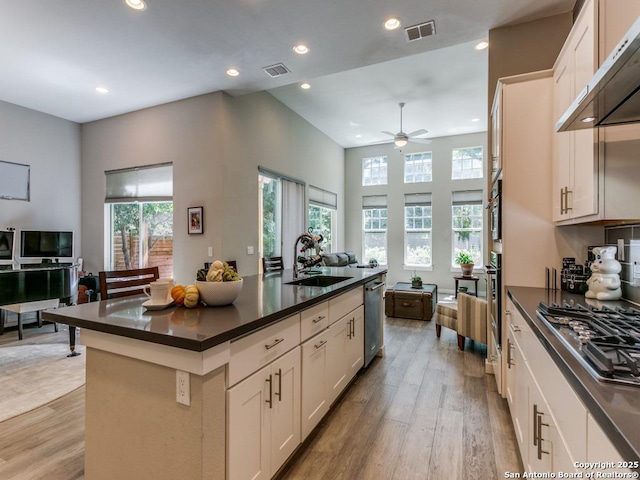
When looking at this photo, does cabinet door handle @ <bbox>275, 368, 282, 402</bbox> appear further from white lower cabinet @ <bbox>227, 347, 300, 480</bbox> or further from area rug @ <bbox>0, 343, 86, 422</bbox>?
area rug @ <bbox>0, 343, 86, 422</bbox>

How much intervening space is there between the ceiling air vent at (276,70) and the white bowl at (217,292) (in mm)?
3177

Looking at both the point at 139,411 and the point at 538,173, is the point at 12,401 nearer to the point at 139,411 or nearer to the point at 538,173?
the point at 139,411

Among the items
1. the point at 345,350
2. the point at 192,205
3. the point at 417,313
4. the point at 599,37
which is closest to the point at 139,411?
the point at 345,350

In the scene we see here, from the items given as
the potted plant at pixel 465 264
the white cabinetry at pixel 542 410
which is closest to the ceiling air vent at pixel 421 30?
the white cabinetry at pixel 542 410

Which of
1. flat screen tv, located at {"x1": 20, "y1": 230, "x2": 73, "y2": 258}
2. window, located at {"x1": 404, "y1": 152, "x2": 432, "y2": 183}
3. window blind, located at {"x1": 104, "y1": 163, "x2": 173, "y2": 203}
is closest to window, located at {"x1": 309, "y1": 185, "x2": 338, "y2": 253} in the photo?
window, located at {"x1": 404, "y1": 152, "x2": 432, "y2": 183}

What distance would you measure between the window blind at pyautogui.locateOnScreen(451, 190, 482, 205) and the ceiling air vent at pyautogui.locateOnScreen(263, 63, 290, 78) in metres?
5.31

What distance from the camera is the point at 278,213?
5781 mm

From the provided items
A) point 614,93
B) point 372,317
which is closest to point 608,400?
point 614,93

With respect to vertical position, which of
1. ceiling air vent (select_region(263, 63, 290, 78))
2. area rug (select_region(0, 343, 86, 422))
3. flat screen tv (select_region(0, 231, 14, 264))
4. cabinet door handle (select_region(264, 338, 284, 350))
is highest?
ceiling air vent (select_region(263, 63, 290, 78))

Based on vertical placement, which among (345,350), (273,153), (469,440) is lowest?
(469,440)

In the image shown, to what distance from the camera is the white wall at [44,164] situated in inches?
188

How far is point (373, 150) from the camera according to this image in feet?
27.9

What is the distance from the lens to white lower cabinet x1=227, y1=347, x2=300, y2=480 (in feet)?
4.42

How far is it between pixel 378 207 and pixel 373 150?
1551mm
